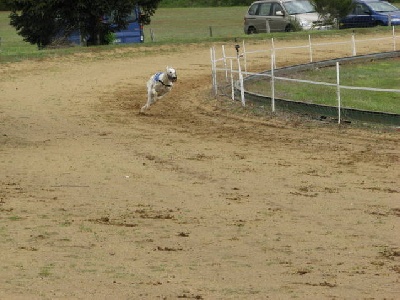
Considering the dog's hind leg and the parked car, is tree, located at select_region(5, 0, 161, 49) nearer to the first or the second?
the parked car

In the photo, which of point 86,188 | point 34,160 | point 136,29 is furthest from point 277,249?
point 136,29

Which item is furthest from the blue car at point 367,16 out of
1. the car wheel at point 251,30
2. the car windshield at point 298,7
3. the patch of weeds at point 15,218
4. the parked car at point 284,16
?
the patch of weeds at point 15,218

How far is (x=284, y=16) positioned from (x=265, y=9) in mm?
1028

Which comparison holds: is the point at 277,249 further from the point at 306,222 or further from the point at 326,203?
the point at 326,203

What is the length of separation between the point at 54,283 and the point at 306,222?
3.68 meters

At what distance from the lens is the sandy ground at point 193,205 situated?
9.58m

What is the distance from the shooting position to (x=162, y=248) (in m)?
11.0

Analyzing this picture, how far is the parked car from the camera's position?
42094 millimetres

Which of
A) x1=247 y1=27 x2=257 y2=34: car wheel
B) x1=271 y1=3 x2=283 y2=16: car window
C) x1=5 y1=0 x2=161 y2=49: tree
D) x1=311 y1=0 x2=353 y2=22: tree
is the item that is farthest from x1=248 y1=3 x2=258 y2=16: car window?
x1=5 y1=0 x2=161 y2=49: tree

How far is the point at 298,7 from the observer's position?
141ft

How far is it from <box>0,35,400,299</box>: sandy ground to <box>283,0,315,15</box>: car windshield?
18.8 meters

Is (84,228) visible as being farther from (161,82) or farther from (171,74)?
(161,82)

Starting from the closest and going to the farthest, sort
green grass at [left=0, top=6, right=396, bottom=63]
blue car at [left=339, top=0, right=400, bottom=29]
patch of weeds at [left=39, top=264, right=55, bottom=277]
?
patch of weeds at [left=39, top=264, right=55, bottom=277] → green grass at [left=0, top=6, right=396, bottom=63] → blue car at [left=339, top=0, right=400, bottom=29]

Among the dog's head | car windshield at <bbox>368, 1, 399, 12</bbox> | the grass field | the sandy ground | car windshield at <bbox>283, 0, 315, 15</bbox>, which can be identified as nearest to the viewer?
the sandy ground
